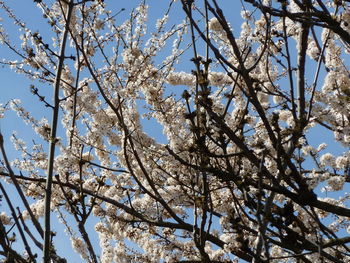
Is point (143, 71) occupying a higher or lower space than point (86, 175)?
higher

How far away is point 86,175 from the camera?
6.97 metres

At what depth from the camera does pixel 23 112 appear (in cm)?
679

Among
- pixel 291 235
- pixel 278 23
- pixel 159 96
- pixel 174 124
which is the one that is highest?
pixel 278 23

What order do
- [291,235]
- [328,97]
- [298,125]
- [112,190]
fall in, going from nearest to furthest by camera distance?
[298,125]
[291,235]
[328,97]
[112,190]

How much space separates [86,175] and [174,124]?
1574 mm

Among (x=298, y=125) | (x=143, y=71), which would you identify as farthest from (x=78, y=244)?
(x=298, y=125)

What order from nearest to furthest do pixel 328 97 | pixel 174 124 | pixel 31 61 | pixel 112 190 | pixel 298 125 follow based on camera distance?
pixel 298 125 < pixel 328 97 < pixel 31 61 < pixel 174 124 < pixel 112 190

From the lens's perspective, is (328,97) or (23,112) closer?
(328,97)

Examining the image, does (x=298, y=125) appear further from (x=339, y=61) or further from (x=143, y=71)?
(x=339, y=61)

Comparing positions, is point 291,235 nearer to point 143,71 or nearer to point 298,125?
point 298,125

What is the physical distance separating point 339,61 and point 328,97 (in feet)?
6.34

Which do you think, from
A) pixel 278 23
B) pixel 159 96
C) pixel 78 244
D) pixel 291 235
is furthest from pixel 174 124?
pixel 291 235

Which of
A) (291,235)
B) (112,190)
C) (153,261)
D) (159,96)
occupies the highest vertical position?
(159,96)

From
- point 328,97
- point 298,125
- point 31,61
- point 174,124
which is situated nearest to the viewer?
point 298,125
